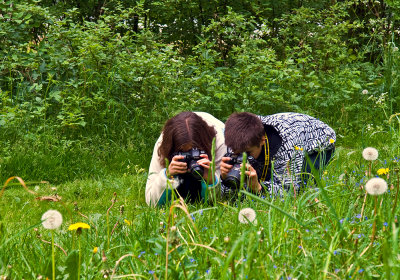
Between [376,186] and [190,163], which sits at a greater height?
[376,186]

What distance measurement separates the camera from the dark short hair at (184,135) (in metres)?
3.34

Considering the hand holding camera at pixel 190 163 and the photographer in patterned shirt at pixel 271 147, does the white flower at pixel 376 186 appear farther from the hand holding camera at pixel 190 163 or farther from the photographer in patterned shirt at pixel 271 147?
the hand holding camera at pixel 190 163

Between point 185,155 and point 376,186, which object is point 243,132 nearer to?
point 185,155

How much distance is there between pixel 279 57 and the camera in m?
7.90

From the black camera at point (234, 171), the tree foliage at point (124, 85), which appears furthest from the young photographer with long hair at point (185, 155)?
the tree foliage at point (124, 85)

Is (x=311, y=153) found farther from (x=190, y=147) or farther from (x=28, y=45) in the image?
(x=28, y=45)

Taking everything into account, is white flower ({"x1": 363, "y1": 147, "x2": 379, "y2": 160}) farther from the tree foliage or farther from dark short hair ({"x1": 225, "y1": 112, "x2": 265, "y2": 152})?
the tree foliage

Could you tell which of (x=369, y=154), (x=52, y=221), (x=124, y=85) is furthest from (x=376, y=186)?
(x=124, y=85)

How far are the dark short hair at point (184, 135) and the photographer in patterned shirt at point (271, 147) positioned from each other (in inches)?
7.4

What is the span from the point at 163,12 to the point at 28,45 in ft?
8.38

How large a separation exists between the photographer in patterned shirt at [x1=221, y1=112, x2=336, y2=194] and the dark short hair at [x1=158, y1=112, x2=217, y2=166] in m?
0.19

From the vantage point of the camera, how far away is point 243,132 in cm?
321

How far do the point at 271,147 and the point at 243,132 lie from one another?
0.56 m

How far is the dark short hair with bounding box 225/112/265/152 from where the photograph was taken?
318 centimetres
